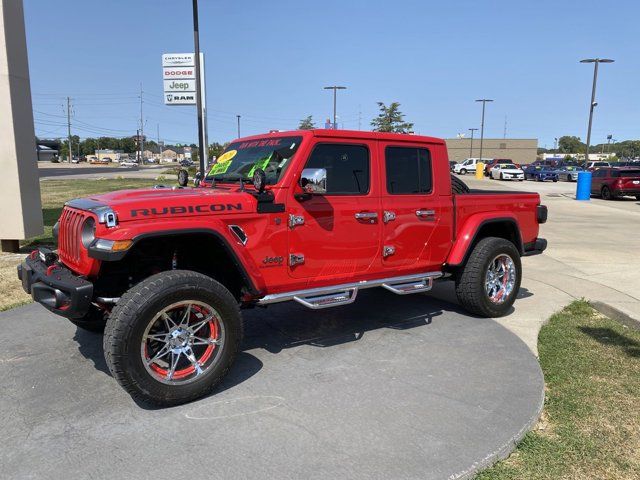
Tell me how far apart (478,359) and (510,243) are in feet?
5.77

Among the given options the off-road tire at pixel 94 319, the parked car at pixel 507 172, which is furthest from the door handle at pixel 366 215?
the parked car at pixel 507 172

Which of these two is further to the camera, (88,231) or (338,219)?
(338,219)

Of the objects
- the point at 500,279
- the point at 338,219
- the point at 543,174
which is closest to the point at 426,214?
the point at 338,219

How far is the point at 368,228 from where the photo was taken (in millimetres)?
4465

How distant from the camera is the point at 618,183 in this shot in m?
22.8

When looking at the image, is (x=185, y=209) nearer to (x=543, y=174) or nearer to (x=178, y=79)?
(x=178, y=79)

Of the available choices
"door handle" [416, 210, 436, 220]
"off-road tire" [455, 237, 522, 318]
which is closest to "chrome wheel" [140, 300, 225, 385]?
"door handle" [416, 210, 436, 220]

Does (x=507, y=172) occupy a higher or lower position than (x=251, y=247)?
lower

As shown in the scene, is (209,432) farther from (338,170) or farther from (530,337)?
(530,337)

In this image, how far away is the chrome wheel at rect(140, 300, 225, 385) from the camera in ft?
11.3

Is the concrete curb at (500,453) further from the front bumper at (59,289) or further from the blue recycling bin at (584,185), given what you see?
the blue recycling bin at (584,185)

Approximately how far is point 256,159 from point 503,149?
9557 cm

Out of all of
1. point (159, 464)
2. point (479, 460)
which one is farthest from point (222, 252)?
→ point (479, 460)

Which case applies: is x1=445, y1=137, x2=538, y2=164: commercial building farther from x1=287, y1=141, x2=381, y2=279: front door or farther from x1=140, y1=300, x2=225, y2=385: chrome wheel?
x1=140, y1=300, x2=225, y2=385: chrome wheel
